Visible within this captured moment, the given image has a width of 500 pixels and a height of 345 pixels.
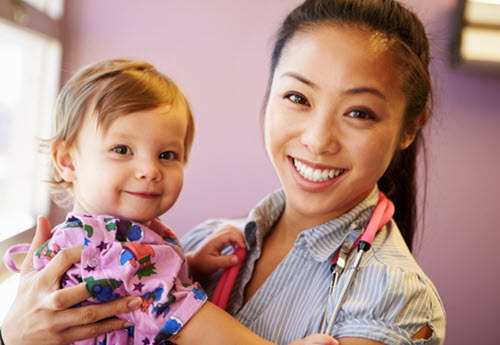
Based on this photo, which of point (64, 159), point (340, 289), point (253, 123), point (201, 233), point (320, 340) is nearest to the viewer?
point (320, 340)

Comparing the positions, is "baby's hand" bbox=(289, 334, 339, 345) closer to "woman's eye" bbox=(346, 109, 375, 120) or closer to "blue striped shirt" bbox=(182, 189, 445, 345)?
"blue striped shirt" bbox=(182, 189, 445, 345)

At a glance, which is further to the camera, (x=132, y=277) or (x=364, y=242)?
(x=364, y=242)

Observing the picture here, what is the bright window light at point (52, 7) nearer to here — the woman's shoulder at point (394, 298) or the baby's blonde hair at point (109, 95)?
the baby's blonde hair at point (109, 95)

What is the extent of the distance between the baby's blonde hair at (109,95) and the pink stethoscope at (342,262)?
1.49ft

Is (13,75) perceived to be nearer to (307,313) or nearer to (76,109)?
(76,109)

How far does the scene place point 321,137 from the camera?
1.24 m

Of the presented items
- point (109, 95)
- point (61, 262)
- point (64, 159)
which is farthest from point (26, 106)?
point (61, 262)

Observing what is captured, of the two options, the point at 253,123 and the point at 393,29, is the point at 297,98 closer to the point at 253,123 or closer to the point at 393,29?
the point at 393,29

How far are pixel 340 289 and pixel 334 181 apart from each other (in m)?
0.27

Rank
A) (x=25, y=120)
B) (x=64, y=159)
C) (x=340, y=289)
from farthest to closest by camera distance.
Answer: (x=25, y=120) → (x=64, y=159) → (x=340, y=289)

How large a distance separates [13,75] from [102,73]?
114 cm

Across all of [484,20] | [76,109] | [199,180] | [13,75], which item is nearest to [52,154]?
[76,109]

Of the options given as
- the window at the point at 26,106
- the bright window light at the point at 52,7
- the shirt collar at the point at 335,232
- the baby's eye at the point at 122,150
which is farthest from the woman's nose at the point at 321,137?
the bright window light at the point at 52,7

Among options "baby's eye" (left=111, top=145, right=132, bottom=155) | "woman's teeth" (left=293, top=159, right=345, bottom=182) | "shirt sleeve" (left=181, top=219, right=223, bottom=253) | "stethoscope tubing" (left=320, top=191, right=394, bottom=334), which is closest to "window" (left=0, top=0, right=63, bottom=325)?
"shirt sleeve" (left=181, top=219, right=223, bottom=253)
